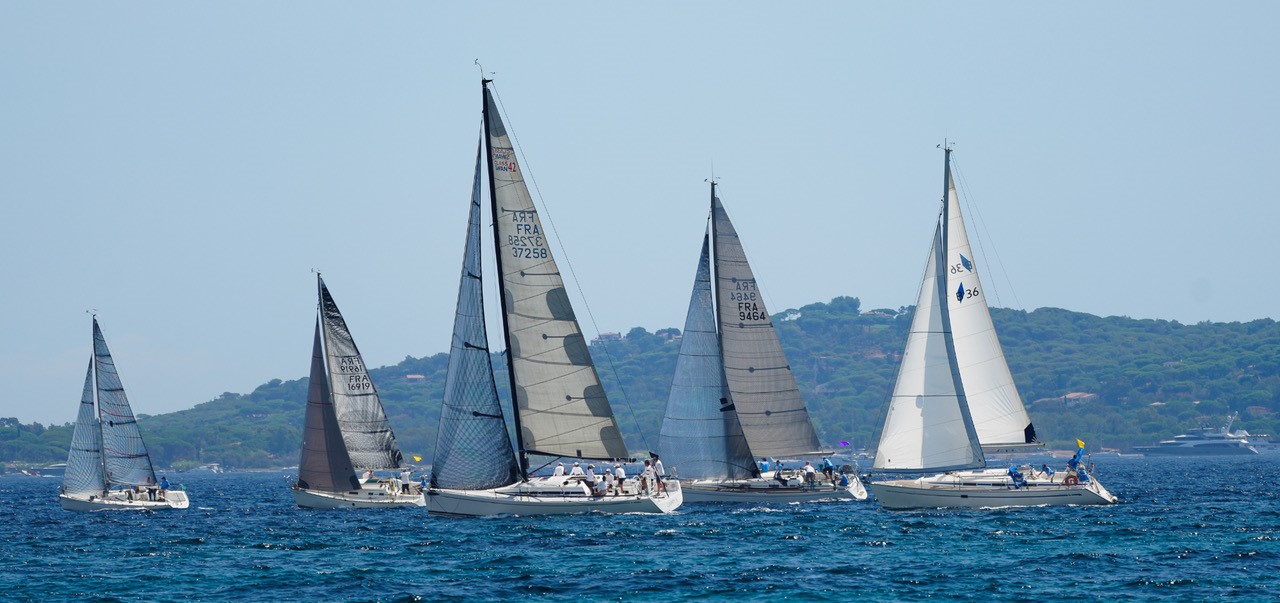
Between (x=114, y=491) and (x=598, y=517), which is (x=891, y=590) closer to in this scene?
(x=598, y=517)

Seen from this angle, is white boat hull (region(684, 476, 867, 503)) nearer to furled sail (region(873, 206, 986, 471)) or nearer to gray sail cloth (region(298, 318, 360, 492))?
furled sail (region(873, 206, 986, 471))

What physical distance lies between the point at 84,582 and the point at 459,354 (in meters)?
15.0

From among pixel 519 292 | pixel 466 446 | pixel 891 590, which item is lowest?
pixel 891 590

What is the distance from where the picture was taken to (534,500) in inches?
1829

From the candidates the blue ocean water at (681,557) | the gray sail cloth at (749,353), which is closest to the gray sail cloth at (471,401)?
the blue ocean water at (681,557)

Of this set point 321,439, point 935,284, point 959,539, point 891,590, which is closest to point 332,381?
point 321,439

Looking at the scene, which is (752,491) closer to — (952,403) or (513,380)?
(952,403)

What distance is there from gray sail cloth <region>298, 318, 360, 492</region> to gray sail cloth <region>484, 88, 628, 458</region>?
13.8m

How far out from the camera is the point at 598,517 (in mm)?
46625

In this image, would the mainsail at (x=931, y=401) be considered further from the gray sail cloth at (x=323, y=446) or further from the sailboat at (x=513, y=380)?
the gray sail cloth at (x=323, y=446)

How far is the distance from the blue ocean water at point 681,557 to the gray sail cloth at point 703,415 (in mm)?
2656

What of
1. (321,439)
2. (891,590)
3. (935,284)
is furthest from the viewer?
(321,439)

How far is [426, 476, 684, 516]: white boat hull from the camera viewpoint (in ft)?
152

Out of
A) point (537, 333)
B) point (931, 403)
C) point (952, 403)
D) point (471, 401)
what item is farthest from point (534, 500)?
point (952, 403)
